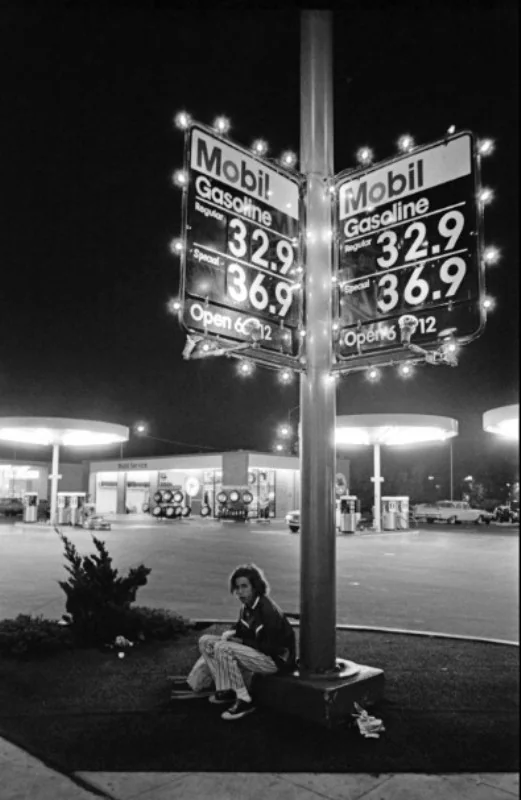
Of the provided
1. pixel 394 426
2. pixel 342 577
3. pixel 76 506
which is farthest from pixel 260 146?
pixel 76 506

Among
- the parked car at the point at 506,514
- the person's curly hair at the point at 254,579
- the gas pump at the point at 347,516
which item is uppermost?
the person's curly hair at the point at 254,579

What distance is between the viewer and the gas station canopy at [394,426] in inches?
1168

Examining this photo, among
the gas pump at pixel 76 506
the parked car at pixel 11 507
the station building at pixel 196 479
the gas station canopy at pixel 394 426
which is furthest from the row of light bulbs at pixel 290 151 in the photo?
the parked car at pixel 11 507

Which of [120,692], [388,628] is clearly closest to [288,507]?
[388,628]

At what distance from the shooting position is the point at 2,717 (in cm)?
527

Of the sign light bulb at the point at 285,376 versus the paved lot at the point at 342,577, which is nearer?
the sign light bulb at the point at 285,376

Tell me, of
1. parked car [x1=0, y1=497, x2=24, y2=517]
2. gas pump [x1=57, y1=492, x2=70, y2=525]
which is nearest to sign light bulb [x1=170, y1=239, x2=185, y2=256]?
gas pump [x1=57, y1=492, x2=70, y2=525]

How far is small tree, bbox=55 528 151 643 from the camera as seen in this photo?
7.64 metres

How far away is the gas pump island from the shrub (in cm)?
282

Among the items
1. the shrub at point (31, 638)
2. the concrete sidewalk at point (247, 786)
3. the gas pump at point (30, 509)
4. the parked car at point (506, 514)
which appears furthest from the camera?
the parked car at point (506, 514)

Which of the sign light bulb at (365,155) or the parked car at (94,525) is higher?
the sign light bulb at (365,155)

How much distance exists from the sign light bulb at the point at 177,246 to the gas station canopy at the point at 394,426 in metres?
24.4

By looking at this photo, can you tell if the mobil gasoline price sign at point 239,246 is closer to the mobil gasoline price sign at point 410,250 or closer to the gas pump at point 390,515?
the mobil gasoline price sign at point 410,250

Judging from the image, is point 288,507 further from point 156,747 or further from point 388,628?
point 156,747
